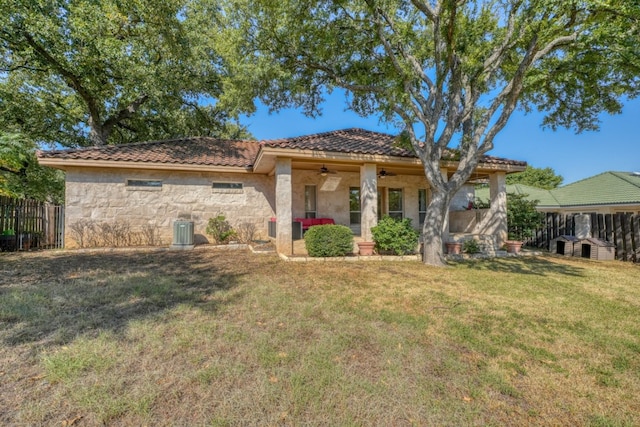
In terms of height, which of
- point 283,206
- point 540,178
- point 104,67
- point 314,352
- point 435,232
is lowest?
point 314,352

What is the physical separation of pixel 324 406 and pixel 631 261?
11.5 m

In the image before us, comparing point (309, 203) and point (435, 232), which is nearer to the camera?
point (435, 232)

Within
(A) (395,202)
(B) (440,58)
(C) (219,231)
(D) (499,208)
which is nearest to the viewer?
(B) (440,58)

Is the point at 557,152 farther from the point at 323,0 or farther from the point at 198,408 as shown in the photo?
the point at 198,408

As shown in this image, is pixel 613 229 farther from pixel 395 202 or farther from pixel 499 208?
pixel 395 202

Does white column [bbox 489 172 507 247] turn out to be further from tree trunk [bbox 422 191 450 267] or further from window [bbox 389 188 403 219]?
tree trunk [bbox 422 191 450 267]

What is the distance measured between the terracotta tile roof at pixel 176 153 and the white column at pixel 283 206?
3.23 meters

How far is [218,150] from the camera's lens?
1302 centimetres

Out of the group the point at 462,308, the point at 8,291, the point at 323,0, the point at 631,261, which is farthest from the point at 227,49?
the point at 631,261

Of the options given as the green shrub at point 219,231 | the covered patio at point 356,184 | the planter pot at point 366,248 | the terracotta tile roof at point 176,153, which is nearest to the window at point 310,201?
Result: the covered patio at point 356,184

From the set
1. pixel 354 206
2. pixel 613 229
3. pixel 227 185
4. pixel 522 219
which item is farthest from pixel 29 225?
pixel 613 229

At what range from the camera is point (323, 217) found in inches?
479

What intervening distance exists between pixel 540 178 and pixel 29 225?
185 ft

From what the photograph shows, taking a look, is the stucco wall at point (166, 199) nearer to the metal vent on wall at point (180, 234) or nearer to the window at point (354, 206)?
the metal vent on wall at point (180, 234)
